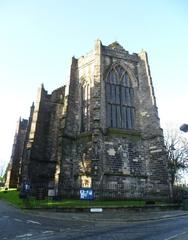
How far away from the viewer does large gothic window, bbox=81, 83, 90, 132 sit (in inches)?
925

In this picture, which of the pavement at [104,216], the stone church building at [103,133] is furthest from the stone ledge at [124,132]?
the pavement at [104,216]

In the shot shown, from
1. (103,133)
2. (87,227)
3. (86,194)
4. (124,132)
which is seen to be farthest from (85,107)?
(87,227)

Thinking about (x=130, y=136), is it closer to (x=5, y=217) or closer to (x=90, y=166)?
(x=90, y=166)

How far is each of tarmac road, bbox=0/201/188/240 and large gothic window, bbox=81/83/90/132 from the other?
10004mm

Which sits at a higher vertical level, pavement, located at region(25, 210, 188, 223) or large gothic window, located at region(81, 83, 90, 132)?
large gothic window, located at region(81, 83, 90, 132)

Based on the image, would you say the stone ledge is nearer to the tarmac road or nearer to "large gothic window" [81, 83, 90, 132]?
"large gothic window" [81, 83, 90, 132]

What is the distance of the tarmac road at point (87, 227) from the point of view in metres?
9.02

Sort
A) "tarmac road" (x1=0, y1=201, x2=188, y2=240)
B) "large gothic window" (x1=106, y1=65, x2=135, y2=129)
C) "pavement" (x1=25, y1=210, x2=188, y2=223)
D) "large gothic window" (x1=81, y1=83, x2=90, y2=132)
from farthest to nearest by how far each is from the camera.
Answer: "large gothic window" (x1=81, y1=83, x2=90, y2=132)
"large gothic window" (x1=106, y1=65, x2=135, y2=129)
"pavement" (x1=25, y1=210, x2=188, y2=223)
"tarmac road" (x1=0, y1=201, x2=188, y2=240)

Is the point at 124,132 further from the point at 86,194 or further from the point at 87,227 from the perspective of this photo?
the point at 87,227

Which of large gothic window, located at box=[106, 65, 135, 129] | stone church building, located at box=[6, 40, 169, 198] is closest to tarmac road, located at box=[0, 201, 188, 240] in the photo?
stone church building, located at box=[6, 40, 169, 198]

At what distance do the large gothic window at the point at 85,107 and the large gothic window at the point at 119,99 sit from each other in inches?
79.0

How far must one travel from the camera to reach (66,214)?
1441cm

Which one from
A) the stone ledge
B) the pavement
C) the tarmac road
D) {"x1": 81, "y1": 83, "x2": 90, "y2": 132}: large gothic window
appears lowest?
the tarmac road

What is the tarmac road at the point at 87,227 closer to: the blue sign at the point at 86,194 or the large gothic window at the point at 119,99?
the blue sign at the point at 86,194
